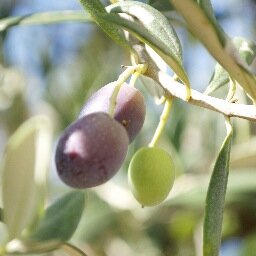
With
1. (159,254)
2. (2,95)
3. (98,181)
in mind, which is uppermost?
(98,181)

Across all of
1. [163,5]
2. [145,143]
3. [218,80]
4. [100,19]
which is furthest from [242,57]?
[145,143]

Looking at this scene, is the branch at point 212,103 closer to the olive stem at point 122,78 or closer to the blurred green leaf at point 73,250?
the olive stem at point 122,78

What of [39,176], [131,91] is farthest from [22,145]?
[131,91]

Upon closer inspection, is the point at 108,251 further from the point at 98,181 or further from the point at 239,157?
the point at 98,181

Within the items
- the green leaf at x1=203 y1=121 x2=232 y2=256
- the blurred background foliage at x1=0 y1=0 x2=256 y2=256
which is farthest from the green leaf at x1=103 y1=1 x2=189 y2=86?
the blurred background foliage at x1=0 y1=0 x2=256 y2=256

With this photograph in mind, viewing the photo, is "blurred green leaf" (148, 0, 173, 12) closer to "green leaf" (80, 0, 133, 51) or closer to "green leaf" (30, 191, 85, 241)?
"green leaf" (80, 0, 133, 51)

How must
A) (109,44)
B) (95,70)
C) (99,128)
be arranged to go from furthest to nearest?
(109,44)
(95,70)
(99,128)
